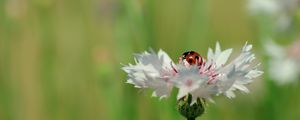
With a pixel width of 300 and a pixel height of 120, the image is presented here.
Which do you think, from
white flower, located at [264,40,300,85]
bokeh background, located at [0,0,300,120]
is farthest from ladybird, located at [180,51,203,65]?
white flower, located at [264,40,300,85]

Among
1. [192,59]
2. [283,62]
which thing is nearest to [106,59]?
[283,62]

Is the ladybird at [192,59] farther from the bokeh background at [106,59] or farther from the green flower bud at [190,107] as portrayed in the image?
the bokeh background at [106,59]

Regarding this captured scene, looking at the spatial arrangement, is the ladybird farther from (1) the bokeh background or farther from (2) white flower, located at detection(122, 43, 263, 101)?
(1) the bokeh background

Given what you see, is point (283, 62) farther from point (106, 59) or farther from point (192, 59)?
point (192, 59)

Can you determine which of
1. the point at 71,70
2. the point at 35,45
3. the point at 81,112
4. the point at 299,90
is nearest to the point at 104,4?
the point at 71,70

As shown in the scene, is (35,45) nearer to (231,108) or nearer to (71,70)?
(71,70)

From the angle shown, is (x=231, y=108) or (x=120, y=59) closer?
(x=120, y=59)

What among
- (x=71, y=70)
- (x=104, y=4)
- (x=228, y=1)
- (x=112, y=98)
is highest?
(x=228, y=1)

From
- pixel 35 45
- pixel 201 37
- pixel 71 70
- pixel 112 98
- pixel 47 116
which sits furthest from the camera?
pixel 35 45
